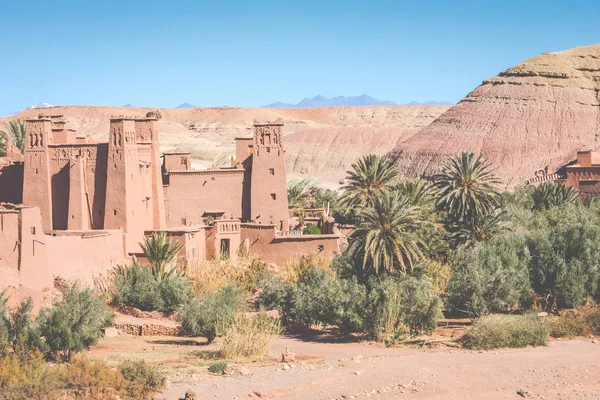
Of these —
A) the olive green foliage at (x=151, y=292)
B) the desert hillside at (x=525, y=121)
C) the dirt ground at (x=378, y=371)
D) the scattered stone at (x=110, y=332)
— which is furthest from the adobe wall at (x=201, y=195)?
the desert hillside at (x=525, y=121)

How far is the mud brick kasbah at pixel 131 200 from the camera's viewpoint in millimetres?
27250

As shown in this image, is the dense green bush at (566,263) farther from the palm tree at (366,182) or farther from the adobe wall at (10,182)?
the adobe wall at (10,182)

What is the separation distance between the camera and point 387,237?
2536cm

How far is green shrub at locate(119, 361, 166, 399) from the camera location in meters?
17.6

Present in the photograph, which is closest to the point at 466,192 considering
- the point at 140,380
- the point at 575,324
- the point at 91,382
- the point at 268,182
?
the point at 575,324

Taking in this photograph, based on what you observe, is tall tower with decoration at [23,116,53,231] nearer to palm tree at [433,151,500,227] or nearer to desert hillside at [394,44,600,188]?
palm tree at [433,151,500,227]

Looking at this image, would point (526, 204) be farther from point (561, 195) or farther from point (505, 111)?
point (505, 111)

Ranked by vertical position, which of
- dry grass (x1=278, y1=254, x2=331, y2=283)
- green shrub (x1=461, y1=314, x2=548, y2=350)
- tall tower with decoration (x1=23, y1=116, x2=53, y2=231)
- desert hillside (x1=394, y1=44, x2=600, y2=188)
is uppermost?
desert hillside (x1=394, y1=44, x2=600, y2=188)

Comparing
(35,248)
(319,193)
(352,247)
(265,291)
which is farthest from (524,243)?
(319,193)

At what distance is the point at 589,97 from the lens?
67688 millimetres

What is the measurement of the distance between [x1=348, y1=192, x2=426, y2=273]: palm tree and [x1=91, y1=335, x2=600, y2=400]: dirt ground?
258cm

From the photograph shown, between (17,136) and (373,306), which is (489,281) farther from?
(17,136)

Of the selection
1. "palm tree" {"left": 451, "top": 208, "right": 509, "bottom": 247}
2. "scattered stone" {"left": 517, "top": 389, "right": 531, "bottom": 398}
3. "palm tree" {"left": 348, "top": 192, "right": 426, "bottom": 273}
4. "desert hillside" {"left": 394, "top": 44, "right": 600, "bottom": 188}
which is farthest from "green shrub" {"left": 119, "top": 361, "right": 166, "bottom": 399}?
"desert hillside" {"left": 394, "top": 44, "right": 600, "bottom": 188}

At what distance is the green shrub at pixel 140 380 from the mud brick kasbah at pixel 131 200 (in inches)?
273
